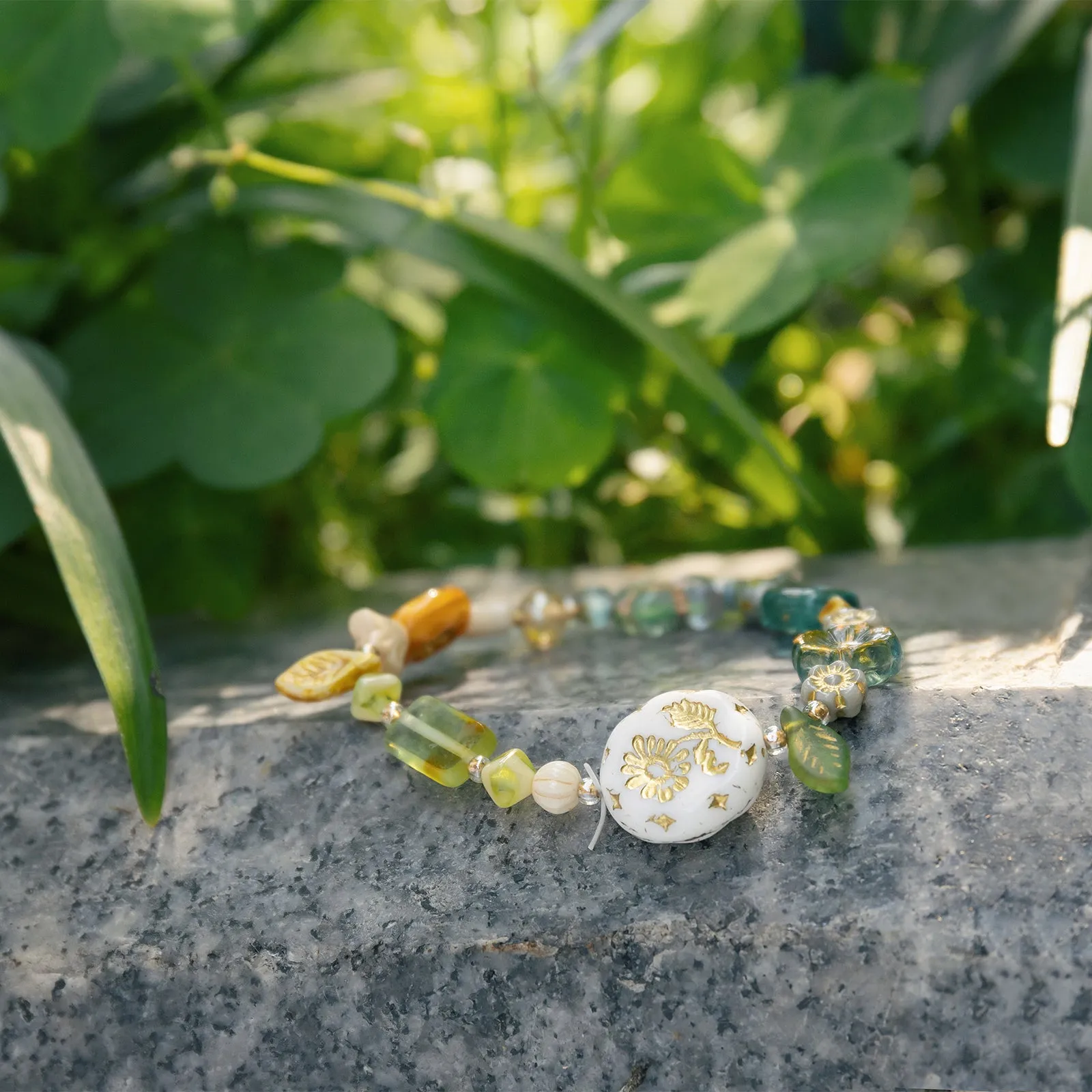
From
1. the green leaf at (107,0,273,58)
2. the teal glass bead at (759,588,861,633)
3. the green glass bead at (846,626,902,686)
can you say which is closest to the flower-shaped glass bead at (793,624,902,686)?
the green glass bead at (846,626,902,686)

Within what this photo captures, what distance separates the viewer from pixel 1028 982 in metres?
0.49

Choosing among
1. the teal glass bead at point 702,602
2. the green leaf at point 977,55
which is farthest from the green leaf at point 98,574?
the green leaf at point 977,55

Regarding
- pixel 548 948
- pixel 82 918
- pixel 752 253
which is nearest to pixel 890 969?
pixel 548 948

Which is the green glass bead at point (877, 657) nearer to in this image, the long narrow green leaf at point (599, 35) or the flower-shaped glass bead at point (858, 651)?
the flower-shaped glass bead at point (858, 651)

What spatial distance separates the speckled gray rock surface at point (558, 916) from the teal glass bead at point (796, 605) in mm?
120

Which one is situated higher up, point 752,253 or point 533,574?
point 752,253

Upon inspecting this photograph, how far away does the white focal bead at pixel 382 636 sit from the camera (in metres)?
0.74

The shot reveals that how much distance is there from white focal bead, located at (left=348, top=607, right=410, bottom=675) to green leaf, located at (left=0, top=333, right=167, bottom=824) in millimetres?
160

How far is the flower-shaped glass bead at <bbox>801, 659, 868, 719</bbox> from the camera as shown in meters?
0.59

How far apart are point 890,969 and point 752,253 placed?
1.88 feet

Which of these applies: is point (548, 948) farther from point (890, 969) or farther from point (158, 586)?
point (158, 586)

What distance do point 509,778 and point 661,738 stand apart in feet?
0.30

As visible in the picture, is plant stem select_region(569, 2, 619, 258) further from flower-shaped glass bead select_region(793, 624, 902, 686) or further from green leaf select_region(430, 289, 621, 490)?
flower-shaped glass bead select_region(793, 624, 902, 686)

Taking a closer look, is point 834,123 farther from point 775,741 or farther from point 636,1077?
point 636,1077
